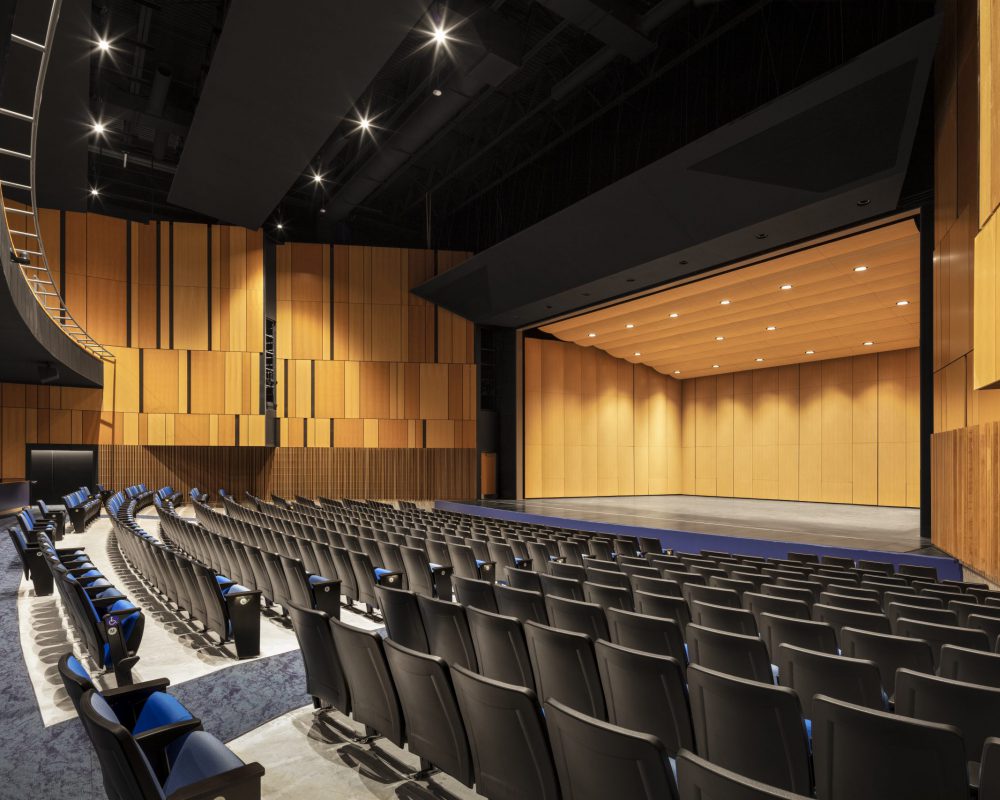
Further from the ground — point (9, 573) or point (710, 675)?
point (710, 675)

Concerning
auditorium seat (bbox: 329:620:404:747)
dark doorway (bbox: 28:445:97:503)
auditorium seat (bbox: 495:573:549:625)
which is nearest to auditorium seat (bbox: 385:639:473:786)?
auditorium seat (bbox: 329:620:404:747)

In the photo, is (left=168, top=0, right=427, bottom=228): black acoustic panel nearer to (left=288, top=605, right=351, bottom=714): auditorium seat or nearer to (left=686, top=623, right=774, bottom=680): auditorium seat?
(left=288, top=605, right=351, bottom=714): auditorium seat

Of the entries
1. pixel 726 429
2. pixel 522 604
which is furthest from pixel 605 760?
pixel 726 429

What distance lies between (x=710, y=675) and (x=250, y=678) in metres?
2.83

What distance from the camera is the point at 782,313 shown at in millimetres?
15039

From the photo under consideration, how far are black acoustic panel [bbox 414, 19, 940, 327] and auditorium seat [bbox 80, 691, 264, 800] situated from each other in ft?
30.1

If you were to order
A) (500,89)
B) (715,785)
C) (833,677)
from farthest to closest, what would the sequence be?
1. (500,89)
2. (833,677)
3. (715,785)

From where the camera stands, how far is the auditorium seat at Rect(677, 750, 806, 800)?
1.24 m

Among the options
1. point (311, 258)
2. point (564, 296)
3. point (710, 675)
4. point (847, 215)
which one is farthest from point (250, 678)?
point (311, 258)

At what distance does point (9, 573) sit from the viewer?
6844 millimetres

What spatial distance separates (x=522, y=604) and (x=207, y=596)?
7.34ft

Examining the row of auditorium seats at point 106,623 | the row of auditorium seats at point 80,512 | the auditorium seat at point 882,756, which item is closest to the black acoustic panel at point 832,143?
the auditorium seat at point 882,756

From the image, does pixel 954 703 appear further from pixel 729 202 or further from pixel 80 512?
pixel 80 512

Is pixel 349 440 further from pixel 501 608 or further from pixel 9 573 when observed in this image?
pixel 501 608
